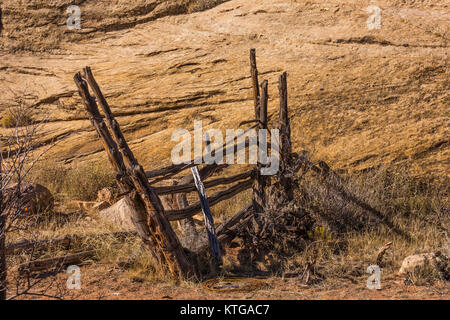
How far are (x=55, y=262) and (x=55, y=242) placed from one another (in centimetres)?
54

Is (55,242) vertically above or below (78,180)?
above

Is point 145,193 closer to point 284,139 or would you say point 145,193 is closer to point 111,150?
point 111,150

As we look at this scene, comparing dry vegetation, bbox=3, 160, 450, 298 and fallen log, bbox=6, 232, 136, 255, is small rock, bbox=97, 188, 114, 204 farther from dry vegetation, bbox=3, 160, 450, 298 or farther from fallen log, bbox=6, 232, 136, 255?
fallen log, bbox=6, 232, 136, 255

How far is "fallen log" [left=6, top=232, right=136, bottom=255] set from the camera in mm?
5518

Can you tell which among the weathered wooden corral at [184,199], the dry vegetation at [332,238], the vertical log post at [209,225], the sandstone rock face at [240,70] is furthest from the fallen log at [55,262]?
the sandstone rock face at [240,70]

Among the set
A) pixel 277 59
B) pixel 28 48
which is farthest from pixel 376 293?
pixel 28 48

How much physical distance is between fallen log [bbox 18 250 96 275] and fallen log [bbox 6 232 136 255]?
0.69 ft

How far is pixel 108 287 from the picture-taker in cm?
489

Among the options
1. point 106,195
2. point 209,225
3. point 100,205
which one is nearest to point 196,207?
point 209,225

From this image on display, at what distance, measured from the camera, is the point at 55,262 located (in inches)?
213

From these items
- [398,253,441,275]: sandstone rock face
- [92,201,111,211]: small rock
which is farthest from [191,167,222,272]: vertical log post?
[92,201,111,211]: small rock

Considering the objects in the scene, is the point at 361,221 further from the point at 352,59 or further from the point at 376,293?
the point at 352,59

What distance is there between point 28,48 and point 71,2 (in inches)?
58.3

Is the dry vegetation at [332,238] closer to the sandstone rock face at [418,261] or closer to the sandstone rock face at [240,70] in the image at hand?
the sandstone rock face at [418,261]
